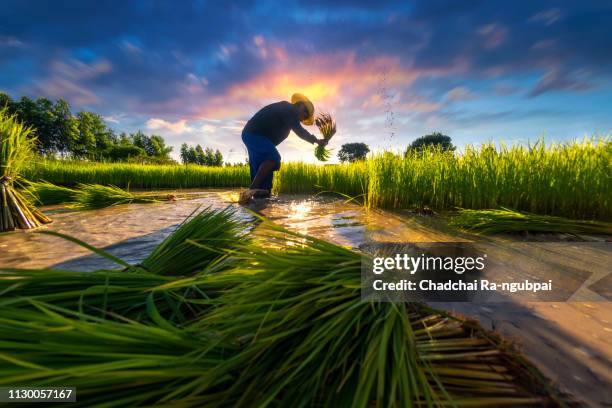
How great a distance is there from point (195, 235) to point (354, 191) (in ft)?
14.6

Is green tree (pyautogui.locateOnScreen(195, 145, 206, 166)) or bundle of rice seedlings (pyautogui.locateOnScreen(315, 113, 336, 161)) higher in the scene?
Result: green tree (pyautogui.locateOnScreen(195, 145, 206, 166))

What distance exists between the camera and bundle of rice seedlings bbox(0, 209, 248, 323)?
751mm

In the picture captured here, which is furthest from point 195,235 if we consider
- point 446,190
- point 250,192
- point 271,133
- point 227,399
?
point 271,133

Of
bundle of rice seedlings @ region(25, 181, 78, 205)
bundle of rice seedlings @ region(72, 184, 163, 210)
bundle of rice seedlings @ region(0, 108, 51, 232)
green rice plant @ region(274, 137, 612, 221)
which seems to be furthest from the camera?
bundle of rice seedlings @ region(25, 181, 78, 205)

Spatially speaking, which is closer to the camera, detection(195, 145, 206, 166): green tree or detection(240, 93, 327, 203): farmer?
detection(240, 93, 327, 203): farmer

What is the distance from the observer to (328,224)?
8.83ft

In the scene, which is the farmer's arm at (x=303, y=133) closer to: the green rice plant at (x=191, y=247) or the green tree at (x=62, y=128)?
the green rice plant at (x=191, y=247)

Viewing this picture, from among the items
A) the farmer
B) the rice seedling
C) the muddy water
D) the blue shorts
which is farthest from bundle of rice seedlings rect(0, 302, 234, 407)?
the blue shorts

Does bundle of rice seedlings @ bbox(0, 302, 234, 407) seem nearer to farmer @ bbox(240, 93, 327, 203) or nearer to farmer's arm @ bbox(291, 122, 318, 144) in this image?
farmer @ bbox(240, 93, 327, 203)

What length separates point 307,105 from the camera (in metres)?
5.42

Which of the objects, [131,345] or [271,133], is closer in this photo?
[131,345]

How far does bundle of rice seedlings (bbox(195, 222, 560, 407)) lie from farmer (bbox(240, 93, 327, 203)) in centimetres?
439

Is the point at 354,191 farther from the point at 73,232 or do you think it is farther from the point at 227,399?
the point at 227,399

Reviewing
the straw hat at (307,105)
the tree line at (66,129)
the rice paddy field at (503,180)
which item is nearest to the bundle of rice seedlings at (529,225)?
the rice paddy field at (503,180)
